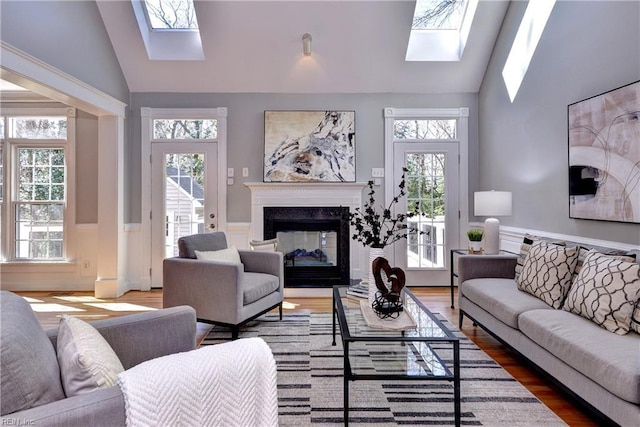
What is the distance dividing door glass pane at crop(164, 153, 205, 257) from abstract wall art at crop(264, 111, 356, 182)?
0.90 m

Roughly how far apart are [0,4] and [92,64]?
116 cm

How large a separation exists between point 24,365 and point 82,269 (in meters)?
4.35

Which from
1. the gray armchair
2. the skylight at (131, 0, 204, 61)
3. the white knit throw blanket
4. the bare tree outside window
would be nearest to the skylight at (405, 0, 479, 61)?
the bare tree outside window

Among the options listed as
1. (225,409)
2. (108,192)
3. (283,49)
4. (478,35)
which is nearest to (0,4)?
(108,192)

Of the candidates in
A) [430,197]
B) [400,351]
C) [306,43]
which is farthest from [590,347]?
[306,43]

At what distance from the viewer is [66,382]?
40.4 inches

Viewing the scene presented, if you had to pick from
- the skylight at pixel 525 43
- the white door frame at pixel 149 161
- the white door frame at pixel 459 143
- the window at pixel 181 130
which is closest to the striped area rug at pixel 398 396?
the white door frame at pixel 459 143

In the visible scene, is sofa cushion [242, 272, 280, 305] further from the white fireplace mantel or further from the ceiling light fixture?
the ceiling light fixture

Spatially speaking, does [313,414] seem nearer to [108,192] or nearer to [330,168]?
[330,168]

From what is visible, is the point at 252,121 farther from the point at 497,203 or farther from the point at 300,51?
the point at 497,203

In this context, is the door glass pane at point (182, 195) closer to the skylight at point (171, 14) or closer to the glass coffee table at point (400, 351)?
the skylight at point (171, 14)

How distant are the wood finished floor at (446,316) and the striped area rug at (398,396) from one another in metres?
0.08

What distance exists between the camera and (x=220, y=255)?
316cm

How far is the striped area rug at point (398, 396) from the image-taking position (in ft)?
6.14
